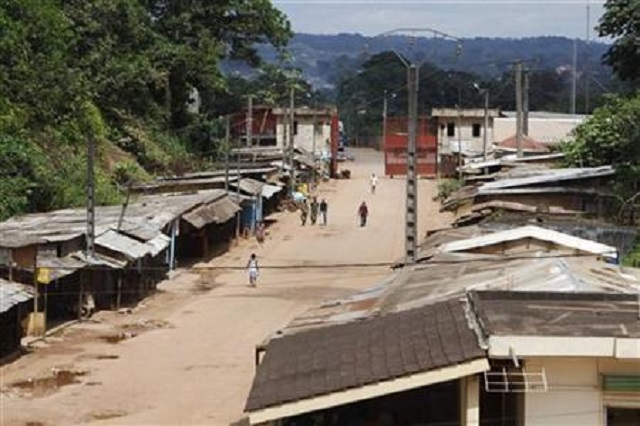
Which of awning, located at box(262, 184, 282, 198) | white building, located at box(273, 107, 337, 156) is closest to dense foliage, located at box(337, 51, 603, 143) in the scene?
white building, located at box(273, 107, 337, 156)

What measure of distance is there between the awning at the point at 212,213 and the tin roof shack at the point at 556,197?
8.93 metres

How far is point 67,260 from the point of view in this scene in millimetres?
30297

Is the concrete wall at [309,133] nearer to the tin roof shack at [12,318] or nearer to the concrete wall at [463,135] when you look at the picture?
the concrete wall at [463,135]

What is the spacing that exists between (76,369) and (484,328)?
44.9ft

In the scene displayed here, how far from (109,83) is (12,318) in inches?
1231

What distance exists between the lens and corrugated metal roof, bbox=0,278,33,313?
2478 centimetres

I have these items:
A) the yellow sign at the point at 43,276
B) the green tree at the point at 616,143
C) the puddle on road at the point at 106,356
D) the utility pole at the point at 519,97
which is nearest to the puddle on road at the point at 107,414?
the puddle on road at the point at 106,356

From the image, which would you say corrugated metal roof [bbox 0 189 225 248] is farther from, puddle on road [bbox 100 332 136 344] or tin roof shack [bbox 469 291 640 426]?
tin roof shack [bbox 469 291 640 426]

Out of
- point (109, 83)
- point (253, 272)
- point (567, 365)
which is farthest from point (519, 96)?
point (567, 365)

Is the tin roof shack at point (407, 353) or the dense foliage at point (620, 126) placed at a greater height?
the dense foliage at point (620, 126)

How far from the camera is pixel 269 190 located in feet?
188

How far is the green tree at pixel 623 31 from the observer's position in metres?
41.9

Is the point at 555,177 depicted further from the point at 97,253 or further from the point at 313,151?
the point at 313,151

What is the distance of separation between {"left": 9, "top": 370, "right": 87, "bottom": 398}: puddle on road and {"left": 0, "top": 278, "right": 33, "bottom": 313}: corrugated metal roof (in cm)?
155
